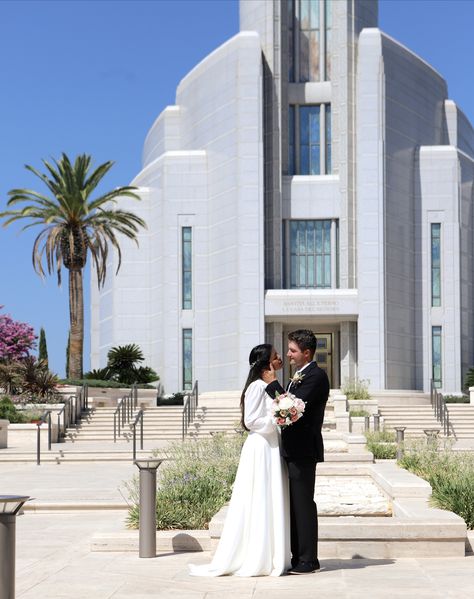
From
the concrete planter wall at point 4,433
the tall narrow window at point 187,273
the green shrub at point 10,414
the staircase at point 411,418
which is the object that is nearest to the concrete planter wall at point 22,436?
the concrete planter wall at point 4,433

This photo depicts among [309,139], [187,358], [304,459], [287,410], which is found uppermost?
[309,139]

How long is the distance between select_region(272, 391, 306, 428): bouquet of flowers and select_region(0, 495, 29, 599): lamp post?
2.72m

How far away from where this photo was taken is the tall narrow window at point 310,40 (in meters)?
49.5

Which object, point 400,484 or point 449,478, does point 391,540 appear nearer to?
point 449,478

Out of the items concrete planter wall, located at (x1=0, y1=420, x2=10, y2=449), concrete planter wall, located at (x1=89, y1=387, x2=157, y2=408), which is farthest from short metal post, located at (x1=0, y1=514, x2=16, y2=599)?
concrete planter wall, located at (x1=89, y1=387, x2=157, y2=408)

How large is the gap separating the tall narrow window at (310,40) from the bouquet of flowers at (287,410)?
138 ft

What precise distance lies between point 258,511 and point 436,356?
4094cm

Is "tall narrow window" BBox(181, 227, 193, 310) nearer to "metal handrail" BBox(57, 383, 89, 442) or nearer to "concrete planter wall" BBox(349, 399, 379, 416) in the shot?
"metal handrail" BBox(57, 383, 89, 442)

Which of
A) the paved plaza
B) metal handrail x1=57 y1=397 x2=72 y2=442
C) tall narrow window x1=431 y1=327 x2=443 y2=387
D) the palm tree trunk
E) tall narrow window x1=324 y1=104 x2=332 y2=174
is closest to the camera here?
the paved plaza

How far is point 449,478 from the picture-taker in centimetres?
1287

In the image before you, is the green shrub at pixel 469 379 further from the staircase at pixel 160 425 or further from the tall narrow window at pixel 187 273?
the tall narrow window at pixel 187 273

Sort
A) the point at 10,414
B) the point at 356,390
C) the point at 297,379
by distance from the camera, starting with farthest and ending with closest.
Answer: the point at 356,390
the point at 10,414
the point at 297,379

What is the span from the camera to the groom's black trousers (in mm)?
9188

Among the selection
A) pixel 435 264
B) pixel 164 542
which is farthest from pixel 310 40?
pixel 164 542
